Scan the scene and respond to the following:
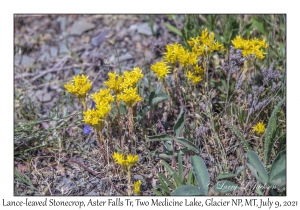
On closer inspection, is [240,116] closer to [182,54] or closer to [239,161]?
[239,161]

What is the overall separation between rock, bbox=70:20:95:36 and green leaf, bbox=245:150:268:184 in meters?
2.47

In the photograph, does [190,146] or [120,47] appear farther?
[120,47]

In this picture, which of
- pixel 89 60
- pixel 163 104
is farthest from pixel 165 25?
pixel 163 104

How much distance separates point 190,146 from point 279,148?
0.61m

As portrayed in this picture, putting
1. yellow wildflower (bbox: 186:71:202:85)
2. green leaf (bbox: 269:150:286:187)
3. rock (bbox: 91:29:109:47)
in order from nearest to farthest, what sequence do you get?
1. green leaf (bbox: 269:150:286:187)
2. yellow wildflower (bbox: 186:71:202:85)
3. rock (bbox: 91:29:109:47)

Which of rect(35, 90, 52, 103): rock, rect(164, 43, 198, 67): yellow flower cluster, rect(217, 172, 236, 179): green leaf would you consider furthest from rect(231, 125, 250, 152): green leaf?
rect(35, 90, 52, 103): rock

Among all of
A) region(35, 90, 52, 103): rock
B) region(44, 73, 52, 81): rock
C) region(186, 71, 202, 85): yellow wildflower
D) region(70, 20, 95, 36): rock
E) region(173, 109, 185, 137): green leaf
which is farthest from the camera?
region(70, 20, 95, 36): rock

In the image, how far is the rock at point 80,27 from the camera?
14.6 ft

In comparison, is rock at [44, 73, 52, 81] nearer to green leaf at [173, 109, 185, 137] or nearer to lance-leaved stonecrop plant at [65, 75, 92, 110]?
lance-leaved stonecrop plant at [65, 75, 92, 110]

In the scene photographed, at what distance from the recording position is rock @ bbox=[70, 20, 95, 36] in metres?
4.45

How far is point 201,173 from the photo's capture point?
101 inches

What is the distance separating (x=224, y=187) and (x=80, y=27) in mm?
2565

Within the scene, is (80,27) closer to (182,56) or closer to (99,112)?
(182,56)
